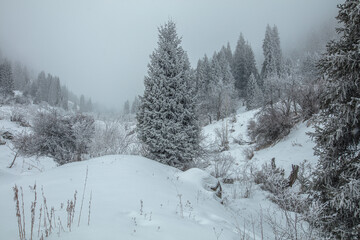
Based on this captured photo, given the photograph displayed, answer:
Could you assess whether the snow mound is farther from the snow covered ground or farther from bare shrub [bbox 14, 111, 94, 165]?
bare shrub [bbox 14, 111, 94, 165]

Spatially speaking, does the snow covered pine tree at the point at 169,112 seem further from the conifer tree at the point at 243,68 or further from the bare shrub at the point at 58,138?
the conifer tree at the point at 243,68

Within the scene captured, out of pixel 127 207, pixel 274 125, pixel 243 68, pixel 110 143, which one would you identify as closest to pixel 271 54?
pixel 243 68

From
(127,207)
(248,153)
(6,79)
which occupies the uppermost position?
(6,79)

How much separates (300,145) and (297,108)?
5.79 metres

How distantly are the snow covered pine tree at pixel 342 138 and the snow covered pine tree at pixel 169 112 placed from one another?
5567 millimetres

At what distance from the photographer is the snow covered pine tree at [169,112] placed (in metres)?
8.91

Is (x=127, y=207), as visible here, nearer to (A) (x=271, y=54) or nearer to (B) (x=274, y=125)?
(B) (x=274, y=125)

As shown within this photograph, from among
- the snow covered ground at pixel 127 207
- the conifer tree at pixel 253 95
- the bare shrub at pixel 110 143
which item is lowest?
the snow covered ground at pixel 127 207

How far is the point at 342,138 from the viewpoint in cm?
400

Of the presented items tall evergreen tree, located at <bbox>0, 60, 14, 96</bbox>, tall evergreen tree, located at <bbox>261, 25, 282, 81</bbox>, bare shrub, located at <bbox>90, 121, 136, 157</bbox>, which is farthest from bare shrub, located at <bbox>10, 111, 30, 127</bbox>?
tall evergreen tree, located at <bbox>261, 25, 282, 81</bbox>

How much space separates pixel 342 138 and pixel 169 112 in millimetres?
6424


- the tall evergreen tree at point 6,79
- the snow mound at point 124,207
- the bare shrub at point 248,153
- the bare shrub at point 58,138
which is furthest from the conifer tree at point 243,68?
the tall evergreen tree at point 6,79

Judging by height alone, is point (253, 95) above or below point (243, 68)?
below

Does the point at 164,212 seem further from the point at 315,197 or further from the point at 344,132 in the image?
the point at 344,132
